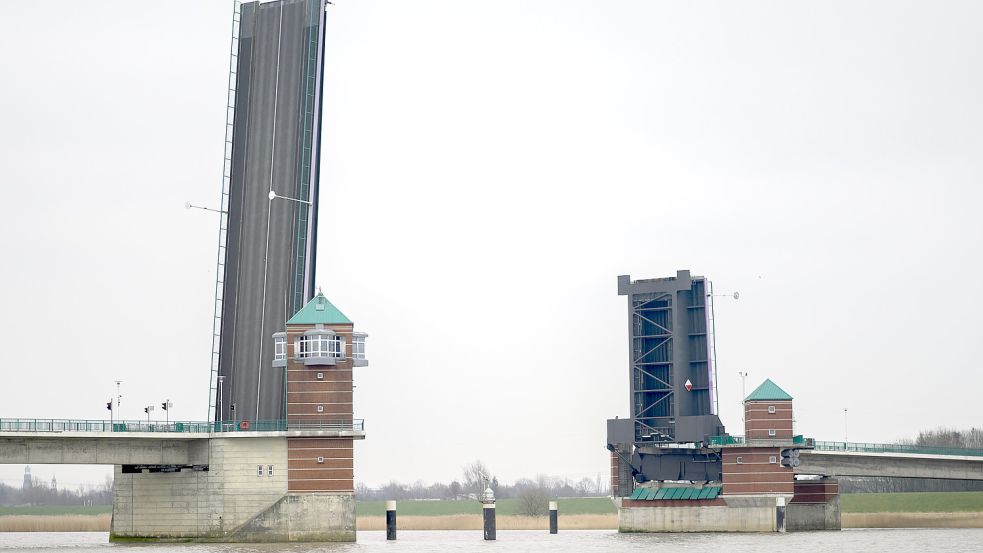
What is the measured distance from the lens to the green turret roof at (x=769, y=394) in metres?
78.1

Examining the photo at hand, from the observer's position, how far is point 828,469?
82.9 metres

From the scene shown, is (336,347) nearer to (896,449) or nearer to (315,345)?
(315,345)

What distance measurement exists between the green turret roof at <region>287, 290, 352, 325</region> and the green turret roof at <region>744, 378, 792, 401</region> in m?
23.9

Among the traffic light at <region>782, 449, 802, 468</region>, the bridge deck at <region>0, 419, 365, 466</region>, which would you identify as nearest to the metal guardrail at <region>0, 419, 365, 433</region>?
the bridge deck at <region>0, 419, 365, 466</region>

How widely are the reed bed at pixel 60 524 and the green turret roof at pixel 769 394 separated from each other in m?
42.8

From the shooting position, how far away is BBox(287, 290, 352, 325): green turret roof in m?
64.5

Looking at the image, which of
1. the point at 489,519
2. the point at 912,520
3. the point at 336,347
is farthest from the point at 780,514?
the point at 336,347

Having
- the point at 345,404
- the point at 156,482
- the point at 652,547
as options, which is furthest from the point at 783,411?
the point at 156,482

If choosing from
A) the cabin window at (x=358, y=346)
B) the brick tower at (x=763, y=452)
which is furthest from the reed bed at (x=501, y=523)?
the cabin window at (x=358, y=346)

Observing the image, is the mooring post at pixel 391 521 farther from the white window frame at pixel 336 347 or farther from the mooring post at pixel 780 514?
the mooring post at pixel 780 514

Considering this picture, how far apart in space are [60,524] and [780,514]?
4919cm

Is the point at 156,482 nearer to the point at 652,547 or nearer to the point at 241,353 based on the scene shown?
the point at 241,353

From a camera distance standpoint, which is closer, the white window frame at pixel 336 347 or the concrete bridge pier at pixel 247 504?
the concrete bridge pier at pixel 247 504

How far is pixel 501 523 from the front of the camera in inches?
3725
